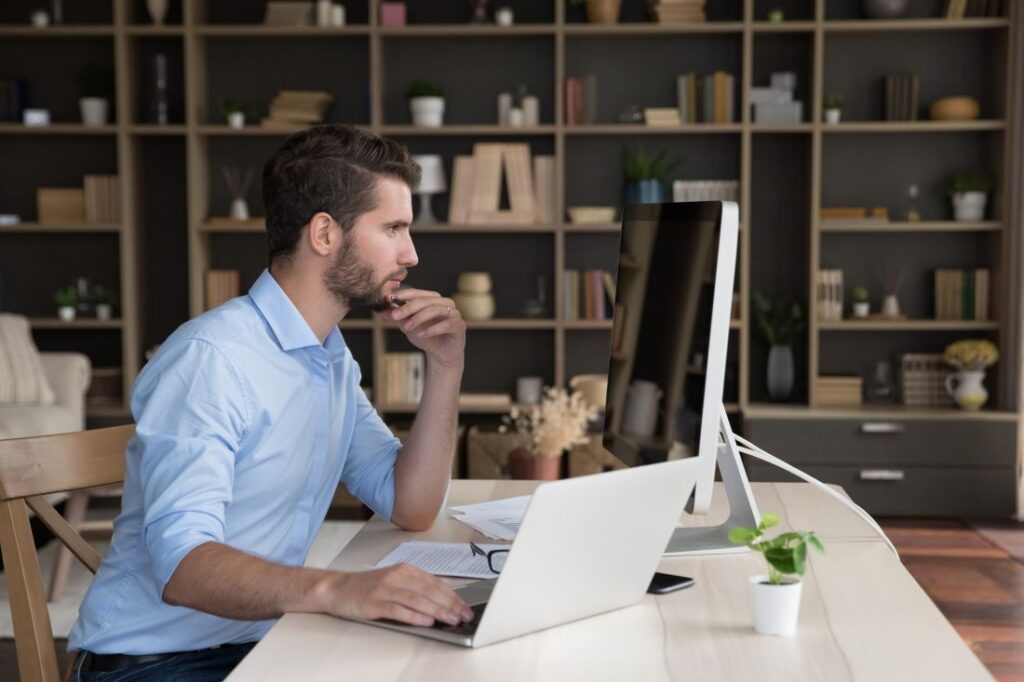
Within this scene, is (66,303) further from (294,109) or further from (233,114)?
(294,109)

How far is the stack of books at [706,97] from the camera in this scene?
5266 millimetres

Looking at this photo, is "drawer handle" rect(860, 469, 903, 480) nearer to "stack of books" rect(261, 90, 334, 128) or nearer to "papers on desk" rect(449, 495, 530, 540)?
"stack of books" rect(261, 90, 334, 128)

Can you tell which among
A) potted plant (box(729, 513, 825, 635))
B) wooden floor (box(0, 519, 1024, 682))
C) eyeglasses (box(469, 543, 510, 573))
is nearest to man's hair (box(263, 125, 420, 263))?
eyeglasses (box(469, 543, 510, 573))

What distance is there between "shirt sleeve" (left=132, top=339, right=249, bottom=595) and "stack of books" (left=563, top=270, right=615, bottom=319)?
151 inches

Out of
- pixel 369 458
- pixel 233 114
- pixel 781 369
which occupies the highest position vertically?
pixel 233 114

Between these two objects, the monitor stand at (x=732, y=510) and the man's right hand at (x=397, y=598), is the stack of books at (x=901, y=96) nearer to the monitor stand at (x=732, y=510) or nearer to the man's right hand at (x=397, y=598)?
the monitor stand at (x=732, y=510)

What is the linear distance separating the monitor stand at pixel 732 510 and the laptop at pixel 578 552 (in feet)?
0.95

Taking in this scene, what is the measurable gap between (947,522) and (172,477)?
429 centimetres

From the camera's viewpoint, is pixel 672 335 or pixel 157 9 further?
pixel 157 9

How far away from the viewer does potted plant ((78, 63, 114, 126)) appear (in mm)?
5383

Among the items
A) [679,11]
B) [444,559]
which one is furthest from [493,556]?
[679,11]

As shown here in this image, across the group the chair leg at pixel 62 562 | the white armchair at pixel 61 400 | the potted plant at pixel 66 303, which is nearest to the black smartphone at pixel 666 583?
the chair leg at pixel 62 562

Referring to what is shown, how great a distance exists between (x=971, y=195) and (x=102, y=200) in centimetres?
384

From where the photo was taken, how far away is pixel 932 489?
5047mm
